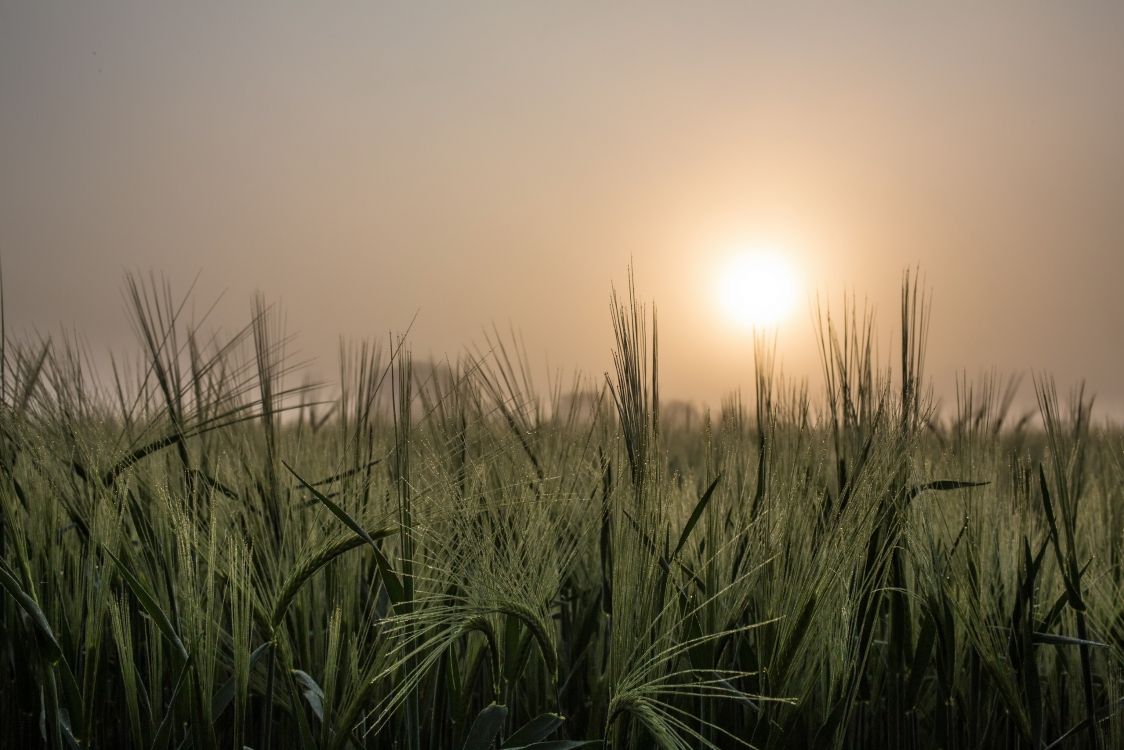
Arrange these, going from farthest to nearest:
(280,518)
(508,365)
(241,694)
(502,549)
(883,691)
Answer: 1. (883,691)
2. (508,365)
3. (280,518)
4. (502,549)
5. (241,694)

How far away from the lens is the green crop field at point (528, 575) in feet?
3.65

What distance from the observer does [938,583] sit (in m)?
1.35

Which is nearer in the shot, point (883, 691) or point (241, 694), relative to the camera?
point (241, 694)

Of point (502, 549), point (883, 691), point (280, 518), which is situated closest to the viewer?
point (502, 549)

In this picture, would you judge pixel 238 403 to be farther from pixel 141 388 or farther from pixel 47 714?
pixel 47 714

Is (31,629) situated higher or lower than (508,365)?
lower

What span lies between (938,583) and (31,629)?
4.12ft

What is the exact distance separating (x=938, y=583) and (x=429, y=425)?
74 centimetres

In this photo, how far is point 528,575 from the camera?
119 centimetres

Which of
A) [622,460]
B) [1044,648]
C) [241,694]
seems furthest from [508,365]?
[1044,648]

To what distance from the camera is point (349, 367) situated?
4.82 ft

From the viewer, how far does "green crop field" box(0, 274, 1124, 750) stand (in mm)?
1112

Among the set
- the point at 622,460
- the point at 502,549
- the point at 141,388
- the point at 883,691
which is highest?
the point at 141,388

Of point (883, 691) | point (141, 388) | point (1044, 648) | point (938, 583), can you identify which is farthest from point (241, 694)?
point (1044, 648)
